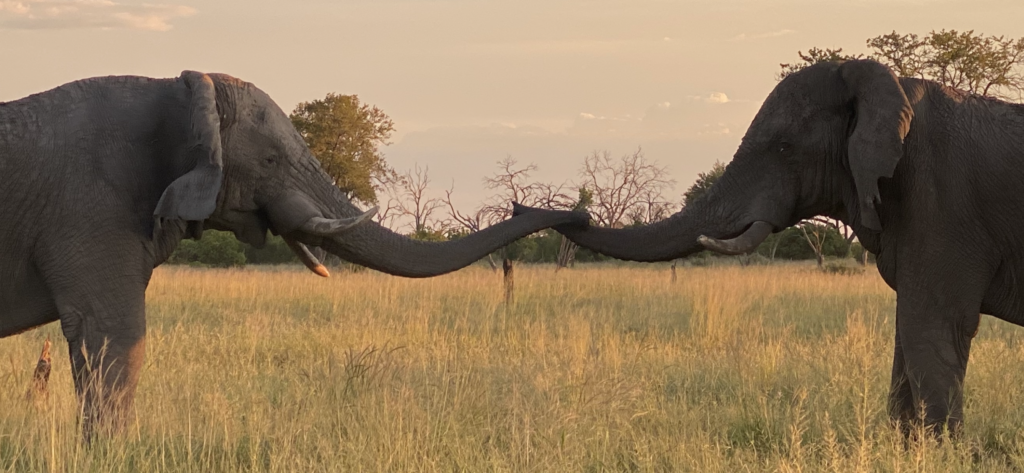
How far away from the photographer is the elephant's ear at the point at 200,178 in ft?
19.1

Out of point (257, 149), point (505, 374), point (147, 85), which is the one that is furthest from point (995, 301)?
point (147, 85)

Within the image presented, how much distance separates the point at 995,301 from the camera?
636cm

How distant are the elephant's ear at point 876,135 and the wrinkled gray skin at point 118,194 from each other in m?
2.90

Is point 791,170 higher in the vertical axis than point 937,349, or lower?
higher

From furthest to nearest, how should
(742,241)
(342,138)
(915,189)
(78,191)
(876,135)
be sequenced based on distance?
(342,138) < (742,241) < (915,189) < (876,135) < (78,191)

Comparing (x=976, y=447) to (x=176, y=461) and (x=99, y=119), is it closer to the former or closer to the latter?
(x=176, y=461)

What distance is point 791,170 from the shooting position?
6590 millimetres

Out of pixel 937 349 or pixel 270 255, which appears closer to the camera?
pixel 937 349

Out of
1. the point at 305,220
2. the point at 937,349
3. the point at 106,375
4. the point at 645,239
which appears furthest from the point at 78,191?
the point at 937,349

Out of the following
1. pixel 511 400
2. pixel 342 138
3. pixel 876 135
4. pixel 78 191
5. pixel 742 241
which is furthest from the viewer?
pixel 342 138

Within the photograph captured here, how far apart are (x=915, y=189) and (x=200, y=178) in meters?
3.85

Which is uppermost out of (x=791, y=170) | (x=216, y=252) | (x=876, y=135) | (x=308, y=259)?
(x=876, y=135)

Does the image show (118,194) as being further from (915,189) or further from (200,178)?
(915,189)

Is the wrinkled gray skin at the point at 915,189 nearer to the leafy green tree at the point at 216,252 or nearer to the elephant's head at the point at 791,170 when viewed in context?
the elephant's head at the point at 791,170
